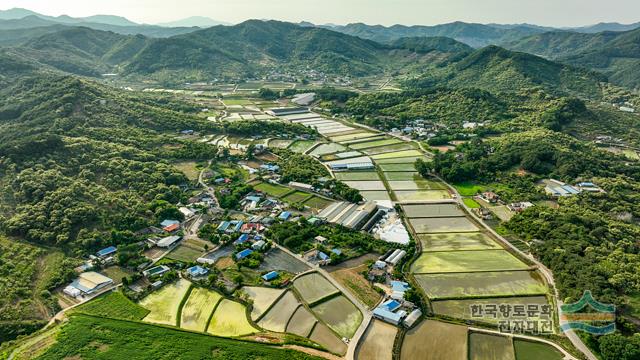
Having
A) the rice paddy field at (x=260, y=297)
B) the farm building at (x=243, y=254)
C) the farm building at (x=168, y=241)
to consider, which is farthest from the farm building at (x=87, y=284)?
the rice paddy field at (x=260, y=297)

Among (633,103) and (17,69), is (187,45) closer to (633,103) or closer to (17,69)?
(17,69)

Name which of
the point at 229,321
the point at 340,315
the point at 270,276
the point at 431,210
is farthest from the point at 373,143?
the point at 229,321

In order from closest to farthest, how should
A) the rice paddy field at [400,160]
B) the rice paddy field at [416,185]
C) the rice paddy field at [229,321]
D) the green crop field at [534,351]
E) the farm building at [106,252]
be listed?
the green crop field at [534,351]
the rice paddy field at [229,321]
the farm building at [106,252]
the rice paddy field at [416,185]
the rice paddy field at [400,160]

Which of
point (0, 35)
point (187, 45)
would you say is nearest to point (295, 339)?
point (187, 45)

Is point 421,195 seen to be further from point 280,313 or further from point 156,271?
point 156,271

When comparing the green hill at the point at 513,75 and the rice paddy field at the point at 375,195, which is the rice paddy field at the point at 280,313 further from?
the green hill at the point at 513,75

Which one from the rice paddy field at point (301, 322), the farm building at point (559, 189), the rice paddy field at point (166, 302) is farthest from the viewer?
the farm building at point (559, 189)
